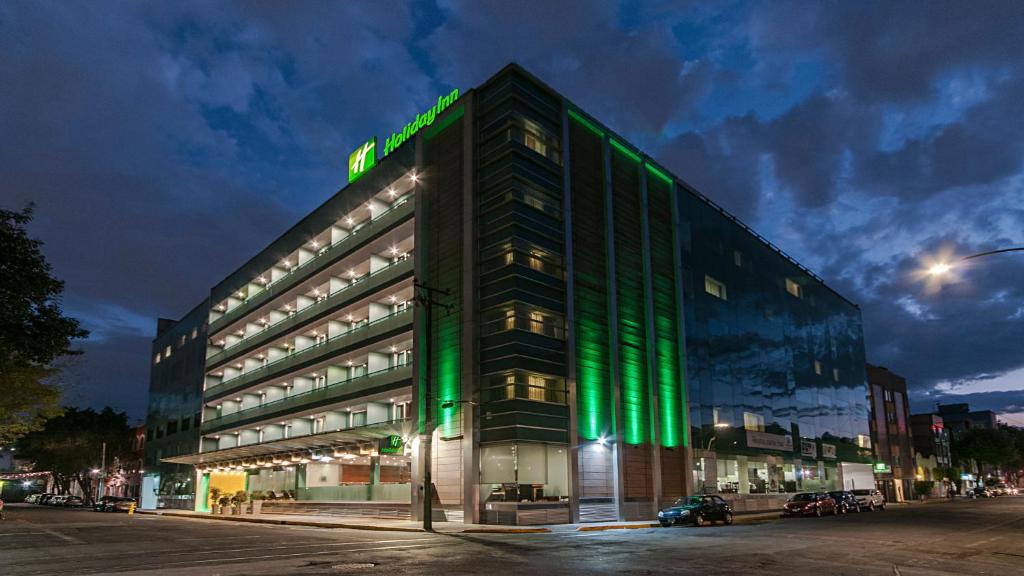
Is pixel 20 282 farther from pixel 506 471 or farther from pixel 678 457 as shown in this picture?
pixel 678 457

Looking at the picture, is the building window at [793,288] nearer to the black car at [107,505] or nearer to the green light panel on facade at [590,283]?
the green light panel on facade at [590,283]

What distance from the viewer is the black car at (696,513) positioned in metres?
36.1

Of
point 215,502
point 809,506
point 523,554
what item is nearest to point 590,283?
point 809,506

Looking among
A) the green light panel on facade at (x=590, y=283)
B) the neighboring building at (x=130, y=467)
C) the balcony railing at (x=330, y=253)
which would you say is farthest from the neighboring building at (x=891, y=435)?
the neighboring building at (x=130, y=467)

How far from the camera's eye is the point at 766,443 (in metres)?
61.0

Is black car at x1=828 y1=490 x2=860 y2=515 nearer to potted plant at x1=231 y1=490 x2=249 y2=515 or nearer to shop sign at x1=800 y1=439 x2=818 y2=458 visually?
shop sign at x1=800 y1=439 x2=818 y2=458

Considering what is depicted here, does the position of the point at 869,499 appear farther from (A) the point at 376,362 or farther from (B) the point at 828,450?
(A) the point at 376,362

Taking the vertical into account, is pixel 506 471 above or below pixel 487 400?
below

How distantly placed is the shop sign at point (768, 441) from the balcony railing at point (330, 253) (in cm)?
3301

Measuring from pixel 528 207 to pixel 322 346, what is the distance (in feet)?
77.4

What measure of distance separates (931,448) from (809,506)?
90100mm

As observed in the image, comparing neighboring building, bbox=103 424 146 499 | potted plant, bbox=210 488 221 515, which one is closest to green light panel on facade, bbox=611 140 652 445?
potted plant, bbox=210 488 221 515

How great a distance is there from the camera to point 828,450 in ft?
242

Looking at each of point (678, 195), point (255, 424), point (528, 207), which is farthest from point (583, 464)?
point (255, 424)
